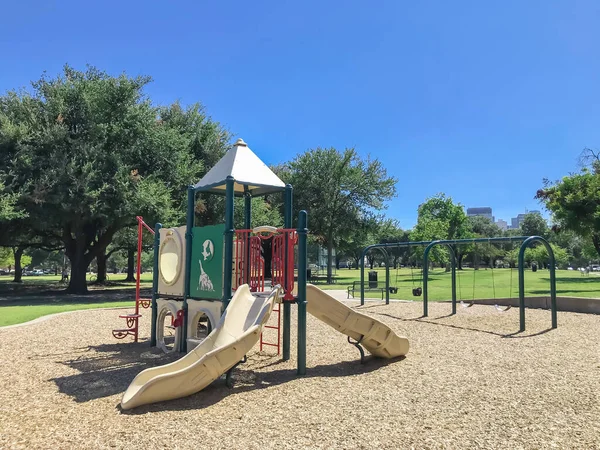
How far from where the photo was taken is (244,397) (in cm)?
565

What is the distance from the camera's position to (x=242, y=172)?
781cm

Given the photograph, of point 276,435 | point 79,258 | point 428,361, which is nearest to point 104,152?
point 79,258

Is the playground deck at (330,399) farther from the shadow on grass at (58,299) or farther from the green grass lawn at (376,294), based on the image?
the shadow on grass at (58,299)

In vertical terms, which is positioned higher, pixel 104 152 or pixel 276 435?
pixel 104 152

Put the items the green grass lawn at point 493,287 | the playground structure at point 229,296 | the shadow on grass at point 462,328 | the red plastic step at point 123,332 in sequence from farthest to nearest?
the green grass lawn at point 493,287
the shadow on grass at point 462,328
the red plastic step at point 123,332
the playground structure at point 229,296

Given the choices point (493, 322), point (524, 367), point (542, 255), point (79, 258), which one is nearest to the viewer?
point (524, 367)

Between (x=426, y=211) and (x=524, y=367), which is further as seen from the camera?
(x=426, y=211)

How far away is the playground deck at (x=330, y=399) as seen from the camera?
4258mm

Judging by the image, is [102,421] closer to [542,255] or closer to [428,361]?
[428,361]

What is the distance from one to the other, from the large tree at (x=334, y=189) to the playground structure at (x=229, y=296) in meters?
25.3

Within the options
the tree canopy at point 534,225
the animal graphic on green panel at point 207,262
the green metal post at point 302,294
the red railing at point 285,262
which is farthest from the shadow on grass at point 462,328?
the tree canopy at point 534,225

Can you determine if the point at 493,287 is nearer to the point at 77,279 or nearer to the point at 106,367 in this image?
the point at 106,367

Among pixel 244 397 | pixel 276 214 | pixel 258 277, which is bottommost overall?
pixel 244 397

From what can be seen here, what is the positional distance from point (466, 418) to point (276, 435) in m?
1.90
